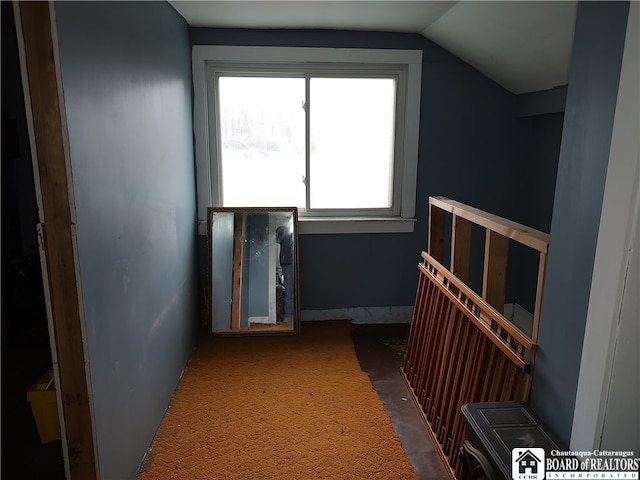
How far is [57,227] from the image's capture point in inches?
51.8

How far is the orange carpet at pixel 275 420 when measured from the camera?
191 centimetres

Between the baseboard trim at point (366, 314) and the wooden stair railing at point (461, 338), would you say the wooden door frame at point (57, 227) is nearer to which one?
the wooden stair railing at point (461, 338)

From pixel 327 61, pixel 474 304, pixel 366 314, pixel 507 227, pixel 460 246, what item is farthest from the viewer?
pixel 366 314

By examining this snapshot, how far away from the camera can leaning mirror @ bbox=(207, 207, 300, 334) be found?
318 centimetres

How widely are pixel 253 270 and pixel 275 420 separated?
1.21 m

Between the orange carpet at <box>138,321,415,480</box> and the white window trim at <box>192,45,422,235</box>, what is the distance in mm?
894

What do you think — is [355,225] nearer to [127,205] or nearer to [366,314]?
[366,314]

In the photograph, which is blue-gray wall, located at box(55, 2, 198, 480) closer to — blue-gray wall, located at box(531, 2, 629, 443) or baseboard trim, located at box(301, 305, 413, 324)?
baseboard trim, located at box(301, 305, 413, 324)

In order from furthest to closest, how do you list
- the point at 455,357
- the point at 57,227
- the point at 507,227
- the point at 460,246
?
the point at 460,246 → the point at 455,357 → the point at 507,227 → the point at 57,227

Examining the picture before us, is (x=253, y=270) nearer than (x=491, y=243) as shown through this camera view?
No

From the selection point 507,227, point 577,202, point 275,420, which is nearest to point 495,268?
point 507,227

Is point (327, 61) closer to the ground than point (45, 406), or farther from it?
farther from it

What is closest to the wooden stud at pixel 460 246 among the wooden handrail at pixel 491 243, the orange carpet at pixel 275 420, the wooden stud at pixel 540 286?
the wooden handrail at pixel 491 243

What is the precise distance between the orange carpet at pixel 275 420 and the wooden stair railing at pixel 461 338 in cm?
27
